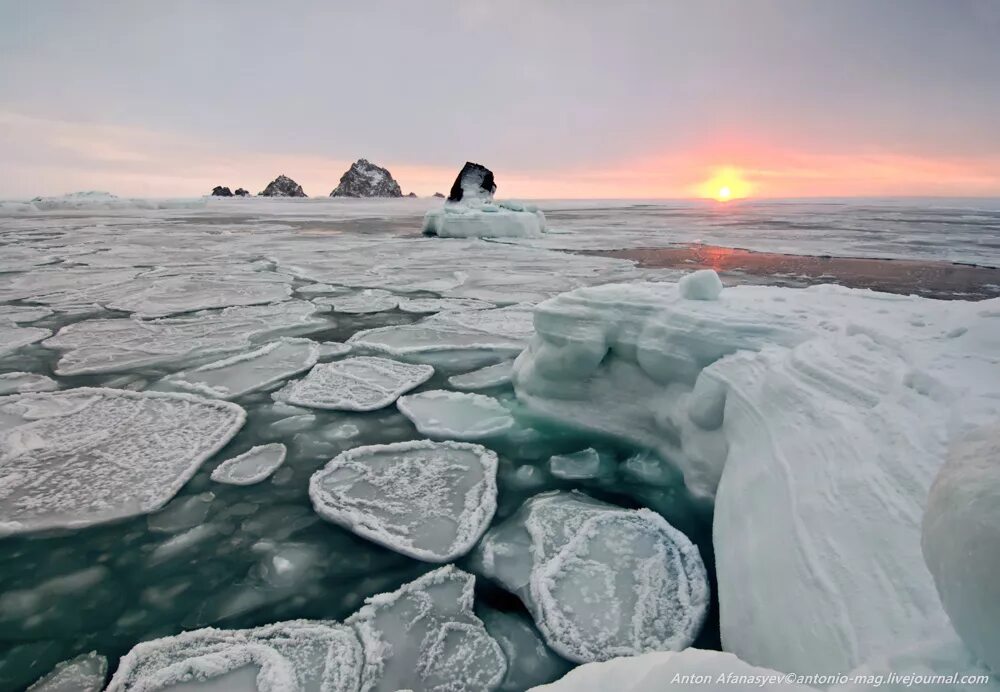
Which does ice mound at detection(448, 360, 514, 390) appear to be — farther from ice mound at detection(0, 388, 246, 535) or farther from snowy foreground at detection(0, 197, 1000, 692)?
ice mound at detection(0, 388, 246, 535)

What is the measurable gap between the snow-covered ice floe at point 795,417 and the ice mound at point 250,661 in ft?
4.56

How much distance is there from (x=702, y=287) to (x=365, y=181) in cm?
9452

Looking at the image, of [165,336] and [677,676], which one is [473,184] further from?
[677,676]

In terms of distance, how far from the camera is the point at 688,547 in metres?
2.44

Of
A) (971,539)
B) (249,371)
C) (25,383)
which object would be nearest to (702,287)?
(971,539)

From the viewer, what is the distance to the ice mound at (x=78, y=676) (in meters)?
1.78

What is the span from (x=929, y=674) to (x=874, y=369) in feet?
4.91

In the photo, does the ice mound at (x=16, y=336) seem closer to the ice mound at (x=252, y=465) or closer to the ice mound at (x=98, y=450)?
the ice mound at (x=98, y=450)

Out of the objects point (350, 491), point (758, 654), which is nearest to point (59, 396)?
point (350, 491)

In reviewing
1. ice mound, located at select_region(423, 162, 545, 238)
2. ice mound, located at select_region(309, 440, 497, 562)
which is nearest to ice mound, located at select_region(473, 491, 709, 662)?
ice mound, located at select_region(309, 440, 497, 562)

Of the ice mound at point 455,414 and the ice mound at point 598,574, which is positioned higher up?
the ice mound at point 455,414

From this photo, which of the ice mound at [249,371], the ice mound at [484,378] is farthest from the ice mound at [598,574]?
the ice mound at [249,371]

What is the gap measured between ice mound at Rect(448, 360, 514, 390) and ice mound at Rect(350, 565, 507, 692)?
7.22ft

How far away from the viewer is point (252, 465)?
314cm
